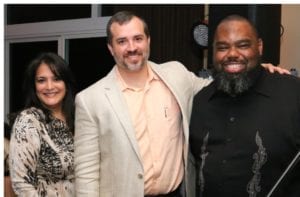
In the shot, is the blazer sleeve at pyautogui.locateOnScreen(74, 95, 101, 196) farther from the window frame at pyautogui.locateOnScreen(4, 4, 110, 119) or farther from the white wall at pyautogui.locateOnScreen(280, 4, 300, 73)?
the window frame at pyautogui.locateOnScreen(4, 4, 110, 119)

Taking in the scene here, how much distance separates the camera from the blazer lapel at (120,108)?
1.92m

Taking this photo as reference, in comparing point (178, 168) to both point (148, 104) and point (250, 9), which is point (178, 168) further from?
point (250, 9)

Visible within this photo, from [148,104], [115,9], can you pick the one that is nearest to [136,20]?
[148,104]

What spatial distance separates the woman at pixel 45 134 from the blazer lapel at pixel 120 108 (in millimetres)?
397

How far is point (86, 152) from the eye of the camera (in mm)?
1962

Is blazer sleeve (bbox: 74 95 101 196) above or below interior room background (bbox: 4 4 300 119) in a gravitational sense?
below

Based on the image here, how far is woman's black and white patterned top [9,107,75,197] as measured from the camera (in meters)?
2.08

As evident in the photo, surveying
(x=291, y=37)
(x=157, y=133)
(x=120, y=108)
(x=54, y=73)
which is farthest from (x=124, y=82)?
(x=291, y=37)

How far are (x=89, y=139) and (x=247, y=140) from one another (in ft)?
2.21

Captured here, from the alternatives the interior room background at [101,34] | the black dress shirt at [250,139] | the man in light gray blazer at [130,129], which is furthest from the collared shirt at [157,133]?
the interior room background at [101,34]

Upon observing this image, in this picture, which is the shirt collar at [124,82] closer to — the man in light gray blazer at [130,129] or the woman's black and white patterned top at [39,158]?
the man in light gray blazer at [130,129]

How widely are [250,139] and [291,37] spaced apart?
206cm

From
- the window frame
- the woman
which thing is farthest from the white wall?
the woman

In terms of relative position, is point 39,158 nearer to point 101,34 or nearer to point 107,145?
point 107,145
